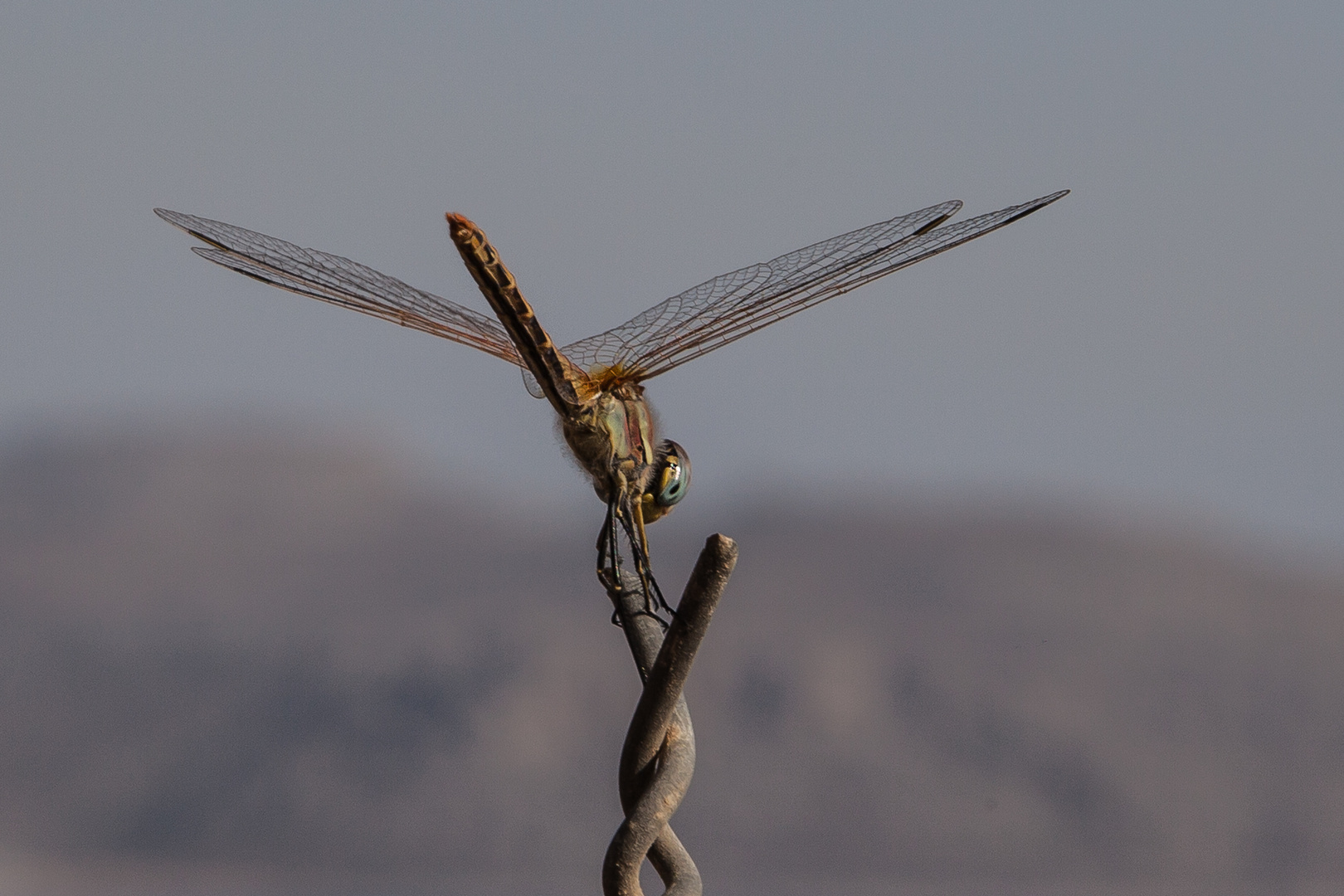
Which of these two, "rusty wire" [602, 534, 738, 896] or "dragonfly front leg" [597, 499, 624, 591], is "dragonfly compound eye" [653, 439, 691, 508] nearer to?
"dragonfly front leg" [597, 499, 624, 591]

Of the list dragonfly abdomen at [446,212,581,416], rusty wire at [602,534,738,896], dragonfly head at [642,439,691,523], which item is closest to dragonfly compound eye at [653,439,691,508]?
dragonfly head at [642,439,691,523]

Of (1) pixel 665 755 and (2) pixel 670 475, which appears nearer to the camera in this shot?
(1) pixel 665 755

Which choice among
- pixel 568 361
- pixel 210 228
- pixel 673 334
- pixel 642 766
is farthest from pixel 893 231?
pixel 210 228

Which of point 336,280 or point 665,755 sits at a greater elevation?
point 336,280

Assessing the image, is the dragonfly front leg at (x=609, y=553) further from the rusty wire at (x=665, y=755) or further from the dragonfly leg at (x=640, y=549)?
the rusty wire at (x=665, y=755)

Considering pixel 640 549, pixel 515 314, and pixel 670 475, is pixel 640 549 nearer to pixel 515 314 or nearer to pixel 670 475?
pixel 670 475

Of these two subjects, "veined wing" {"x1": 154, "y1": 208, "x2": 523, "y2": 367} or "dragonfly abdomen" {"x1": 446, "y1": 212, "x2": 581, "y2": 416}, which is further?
"veined wing" {"x1": 154, "y1": 208, "x2": 523, "y2": 367}

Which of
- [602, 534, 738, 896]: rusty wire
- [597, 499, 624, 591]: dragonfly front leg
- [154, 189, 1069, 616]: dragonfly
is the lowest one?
[602, 534, 738, 896]: rusty wire

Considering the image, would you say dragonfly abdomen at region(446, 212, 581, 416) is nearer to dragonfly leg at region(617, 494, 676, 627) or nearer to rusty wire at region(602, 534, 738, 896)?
dragonfly leg at region(617, 494, 676, 627)

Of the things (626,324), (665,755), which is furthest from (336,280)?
(665,755)

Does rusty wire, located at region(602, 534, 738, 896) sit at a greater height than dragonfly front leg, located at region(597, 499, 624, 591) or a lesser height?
lesser
